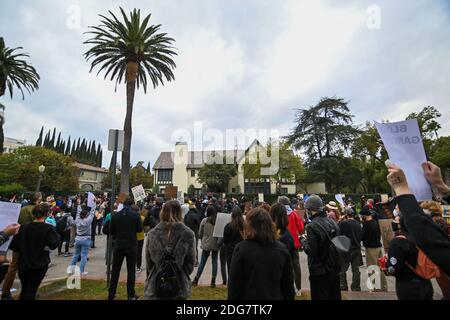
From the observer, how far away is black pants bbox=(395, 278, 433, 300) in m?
2.99

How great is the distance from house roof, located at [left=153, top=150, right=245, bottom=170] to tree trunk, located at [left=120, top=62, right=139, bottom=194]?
36925 millimetres

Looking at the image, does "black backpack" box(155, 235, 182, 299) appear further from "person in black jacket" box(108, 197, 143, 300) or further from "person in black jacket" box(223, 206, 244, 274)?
"person in black jacket" box(223, 206, 244, 274)

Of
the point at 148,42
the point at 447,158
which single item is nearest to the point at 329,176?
the point at 447,158

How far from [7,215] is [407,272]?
236 inches

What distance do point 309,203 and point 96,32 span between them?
19.9 m

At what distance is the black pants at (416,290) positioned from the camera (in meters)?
2.99

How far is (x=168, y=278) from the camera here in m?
3.30

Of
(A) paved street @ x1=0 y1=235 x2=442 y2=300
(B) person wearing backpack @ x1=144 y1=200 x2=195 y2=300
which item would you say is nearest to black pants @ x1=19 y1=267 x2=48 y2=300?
(B) person wearing backpack @ x1=144 y1=200 x2=195 y2=300

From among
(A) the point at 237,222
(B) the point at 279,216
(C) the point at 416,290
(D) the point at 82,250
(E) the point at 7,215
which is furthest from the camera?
(D) the point at 82,250

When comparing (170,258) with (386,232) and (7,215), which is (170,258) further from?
(386,232)

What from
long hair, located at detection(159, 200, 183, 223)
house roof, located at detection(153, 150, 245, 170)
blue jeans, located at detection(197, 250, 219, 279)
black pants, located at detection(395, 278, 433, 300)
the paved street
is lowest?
the paved street

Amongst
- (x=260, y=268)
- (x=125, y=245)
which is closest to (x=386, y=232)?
(x=260, y=268)
